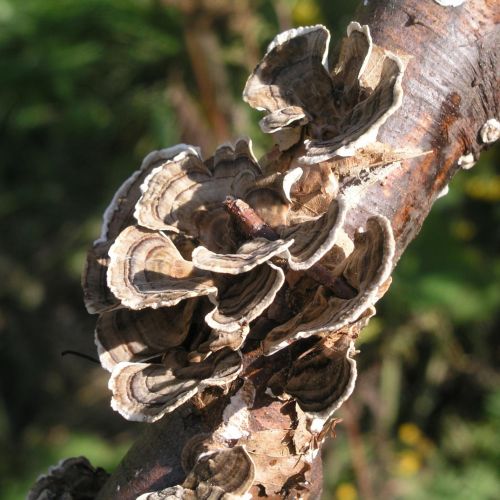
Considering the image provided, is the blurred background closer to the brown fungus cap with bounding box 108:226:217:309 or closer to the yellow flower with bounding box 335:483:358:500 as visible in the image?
the yellow flower with bounding box 335:483:358:500

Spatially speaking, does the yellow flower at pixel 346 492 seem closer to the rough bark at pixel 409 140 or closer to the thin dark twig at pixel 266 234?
the rough bark at pixel 409 140

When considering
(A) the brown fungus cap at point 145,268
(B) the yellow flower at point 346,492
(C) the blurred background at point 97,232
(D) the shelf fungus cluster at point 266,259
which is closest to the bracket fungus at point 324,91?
(D) the shelf fungus cluster at point 266,259

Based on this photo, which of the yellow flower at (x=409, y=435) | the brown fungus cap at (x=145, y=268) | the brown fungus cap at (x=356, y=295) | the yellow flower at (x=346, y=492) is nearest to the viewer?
the brown fungus cap at (x=356, y=295)

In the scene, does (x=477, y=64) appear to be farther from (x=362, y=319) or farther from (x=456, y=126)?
(x=362, y=319)

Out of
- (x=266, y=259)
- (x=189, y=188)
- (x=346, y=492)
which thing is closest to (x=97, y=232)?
(x=346, y=492)

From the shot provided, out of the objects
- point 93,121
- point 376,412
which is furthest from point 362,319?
point 93,121
